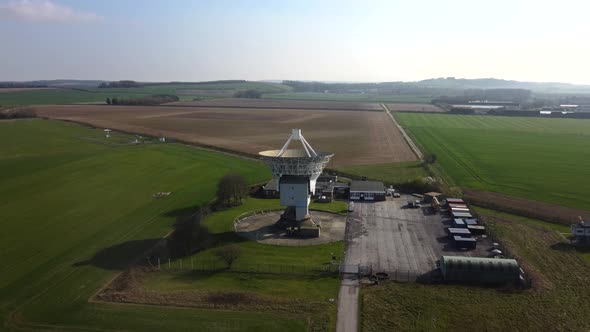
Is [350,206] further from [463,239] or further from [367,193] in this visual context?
[463,239]

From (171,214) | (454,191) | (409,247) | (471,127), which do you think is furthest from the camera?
(471,127)

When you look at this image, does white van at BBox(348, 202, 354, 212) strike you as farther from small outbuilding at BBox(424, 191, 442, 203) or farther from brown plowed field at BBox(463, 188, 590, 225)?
brown plowed field at BBox(463, 188, 590, 225)

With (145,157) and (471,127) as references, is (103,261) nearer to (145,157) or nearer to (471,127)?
(145,157)

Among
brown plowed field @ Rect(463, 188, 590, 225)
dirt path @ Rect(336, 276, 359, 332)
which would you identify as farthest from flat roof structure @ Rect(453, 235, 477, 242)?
brown plowed field @ Rect(463, 188, 590, 225)

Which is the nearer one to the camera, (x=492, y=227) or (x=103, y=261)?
(x=103, y=261)

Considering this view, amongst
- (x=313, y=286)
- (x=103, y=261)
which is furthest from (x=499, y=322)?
(x=103, y=261)

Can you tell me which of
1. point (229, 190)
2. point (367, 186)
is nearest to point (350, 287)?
point (229, 190)
